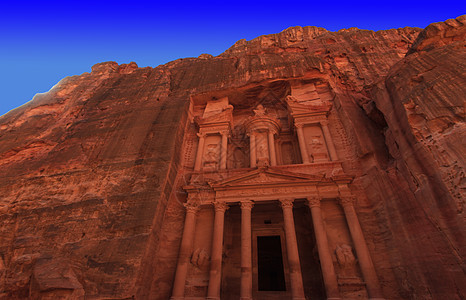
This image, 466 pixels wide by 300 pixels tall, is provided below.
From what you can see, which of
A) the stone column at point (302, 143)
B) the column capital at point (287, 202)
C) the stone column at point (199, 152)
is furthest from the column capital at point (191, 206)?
the stone column at point (302, 143)

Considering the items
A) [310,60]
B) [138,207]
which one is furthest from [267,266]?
[310,60]

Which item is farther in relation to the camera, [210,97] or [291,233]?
[210,97]

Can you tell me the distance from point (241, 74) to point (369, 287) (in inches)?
573

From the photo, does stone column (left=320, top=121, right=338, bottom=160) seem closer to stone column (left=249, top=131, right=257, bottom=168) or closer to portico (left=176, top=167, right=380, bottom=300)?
portico (left=176, top=167, right=380, bottom=300)

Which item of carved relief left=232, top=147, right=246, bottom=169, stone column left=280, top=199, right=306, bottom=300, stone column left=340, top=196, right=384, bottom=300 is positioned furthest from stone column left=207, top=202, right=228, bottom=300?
stone column left=340, top=196, right=384, bottom=300

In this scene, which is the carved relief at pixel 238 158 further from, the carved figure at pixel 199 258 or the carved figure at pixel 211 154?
the carved figure at pixel 199 258

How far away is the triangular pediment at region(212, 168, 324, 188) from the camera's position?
10.6 m

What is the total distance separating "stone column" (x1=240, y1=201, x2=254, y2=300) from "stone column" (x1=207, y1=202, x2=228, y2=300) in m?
0.97

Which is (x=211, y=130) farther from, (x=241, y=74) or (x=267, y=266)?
(x=267, y=266)

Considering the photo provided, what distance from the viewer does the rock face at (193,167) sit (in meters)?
7.32

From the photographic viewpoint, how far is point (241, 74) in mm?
16766

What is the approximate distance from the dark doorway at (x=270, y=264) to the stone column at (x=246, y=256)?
333 centimetres

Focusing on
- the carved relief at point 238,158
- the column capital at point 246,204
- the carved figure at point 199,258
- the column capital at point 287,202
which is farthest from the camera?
the carved relief at point 238,158

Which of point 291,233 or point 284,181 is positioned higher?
point 284,181
